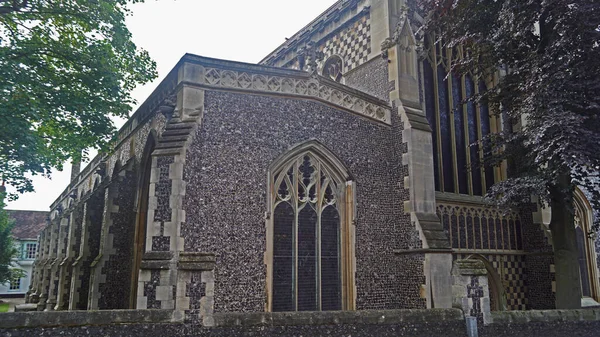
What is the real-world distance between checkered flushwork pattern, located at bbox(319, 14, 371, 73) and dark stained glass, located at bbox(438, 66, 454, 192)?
2.71 meters

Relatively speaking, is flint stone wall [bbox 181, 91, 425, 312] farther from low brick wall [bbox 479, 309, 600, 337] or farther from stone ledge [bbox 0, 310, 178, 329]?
low brick wall [bbox 479, 309, 600, 337]

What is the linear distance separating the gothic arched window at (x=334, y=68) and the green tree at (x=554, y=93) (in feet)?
16.4

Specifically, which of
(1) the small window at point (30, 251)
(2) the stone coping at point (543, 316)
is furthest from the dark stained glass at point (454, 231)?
(1) the small window at point (30, 251)

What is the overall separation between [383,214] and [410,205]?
0.71 meters

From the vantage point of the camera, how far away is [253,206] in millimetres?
10406

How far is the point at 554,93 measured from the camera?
9820 millimetres

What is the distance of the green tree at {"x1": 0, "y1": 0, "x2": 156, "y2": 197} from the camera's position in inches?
416

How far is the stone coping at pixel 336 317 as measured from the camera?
6.68 meters

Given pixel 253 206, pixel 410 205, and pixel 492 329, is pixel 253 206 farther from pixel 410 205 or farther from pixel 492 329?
pixel 492 329

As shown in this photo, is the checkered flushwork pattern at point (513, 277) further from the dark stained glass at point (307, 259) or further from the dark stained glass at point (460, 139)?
the dark stained glass at point (307, 259)

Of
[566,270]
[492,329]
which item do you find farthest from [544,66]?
[492,329]

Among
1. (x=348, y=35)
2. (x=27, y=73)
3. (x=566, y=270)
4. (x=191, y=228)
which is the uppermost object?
(x=348, y=35)

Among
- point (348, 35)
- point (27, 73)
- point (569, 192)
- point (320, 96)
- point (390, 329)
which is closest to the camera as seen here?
point (390, 329)

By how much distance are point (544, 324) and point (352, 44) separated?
10.2m
